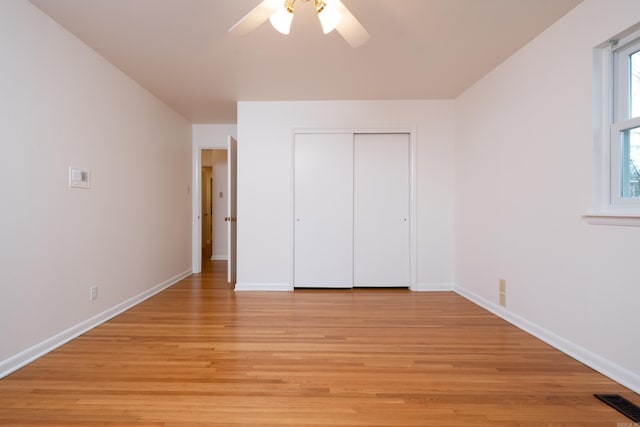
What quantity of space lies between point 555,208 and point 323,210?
2293 mm

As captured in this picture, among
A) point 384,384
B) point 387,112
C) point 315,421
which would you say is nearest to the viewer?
point 315,421

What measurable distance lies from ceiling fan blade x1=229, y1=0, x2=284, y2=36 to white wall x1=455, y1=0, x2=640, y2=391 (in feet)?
6.51

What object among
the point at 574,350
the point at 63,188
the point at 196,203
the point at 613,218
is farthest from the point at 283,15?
the point at 196,203

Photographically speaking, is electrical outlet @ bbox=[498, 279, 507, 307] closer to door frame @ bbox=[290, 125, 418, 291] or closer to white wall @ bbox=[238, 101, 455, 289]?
white wall @ bbox=[238, 101, 455, 289]

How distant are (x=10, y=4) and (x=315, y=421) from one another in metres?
2.97

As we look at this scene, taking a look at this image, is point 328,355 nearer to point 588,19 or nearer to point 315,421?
point 315,421

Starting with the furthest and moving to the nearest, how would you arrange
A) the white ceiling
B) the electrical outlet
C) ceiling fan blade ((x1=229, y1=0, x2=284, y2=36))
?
the electrical outlet < the white ceiling < ceiling fan blade ((x1=229, y1=0, x2=284, y2=36))

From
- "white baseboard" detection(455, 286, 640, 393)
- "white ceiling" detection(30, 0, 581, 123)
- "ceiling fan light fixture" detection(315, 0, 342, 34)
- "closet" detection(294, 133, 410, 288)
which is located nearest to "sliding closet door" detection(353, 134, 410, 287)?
"closet" detection(294, 133, 410, 288)

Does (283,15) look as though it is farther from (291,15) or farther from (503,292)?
(503,292)

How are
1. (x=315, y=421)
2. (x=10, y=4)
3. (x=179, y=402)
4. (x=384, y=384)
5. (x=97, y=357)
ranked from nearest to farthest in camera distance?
(x=315, y=421), (x=179, y=402), (x=384, y=384), (x=10, y=4), (x=97, y=357)

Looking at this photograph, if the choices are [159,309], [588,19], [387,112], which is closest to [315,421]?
[159,309]

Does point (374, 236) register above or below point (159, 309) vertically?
above

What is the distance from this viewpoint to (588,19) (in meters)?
1.89

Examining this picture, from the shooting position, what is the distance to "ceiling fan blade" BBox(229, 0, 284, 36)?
159 cm
